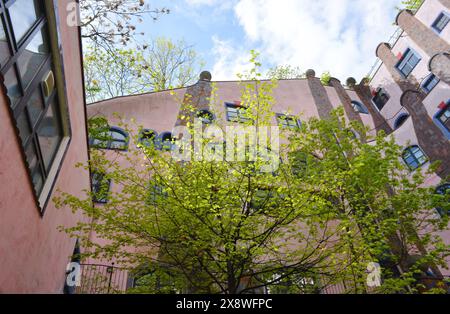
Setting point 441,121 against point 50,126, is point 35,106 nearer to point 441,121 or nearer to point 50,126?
point 50,126

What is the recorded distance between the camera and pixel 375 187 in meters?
9.43

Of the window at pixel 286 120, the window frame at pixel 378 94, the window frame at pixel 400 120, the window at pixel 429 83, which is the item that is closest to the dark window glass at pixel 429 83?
the window at pixel 429 83

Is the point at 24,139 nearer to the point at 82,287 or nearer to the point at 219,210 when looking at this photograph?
the point at 219,210

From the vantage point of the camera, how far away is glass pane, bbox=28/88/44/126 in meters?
5.20

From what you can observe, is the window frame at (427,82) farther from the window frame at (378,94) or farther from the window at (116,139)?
the window at (116,139)

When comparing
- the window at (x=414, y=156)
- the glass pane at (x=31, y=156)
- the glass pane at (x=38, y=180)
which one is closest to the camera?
the glass pane at (x=31, y=156)

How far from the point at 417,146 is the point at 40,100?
54.4 feet

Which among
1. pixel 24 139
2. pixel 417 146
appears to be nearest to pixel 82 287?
pixel 24 139

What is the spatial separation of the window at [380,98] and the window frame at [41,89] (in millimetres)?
19173

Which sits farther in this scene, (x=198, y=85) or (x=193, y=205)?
(x=198, y=85)

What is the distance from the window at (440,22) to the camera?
52.2 feet

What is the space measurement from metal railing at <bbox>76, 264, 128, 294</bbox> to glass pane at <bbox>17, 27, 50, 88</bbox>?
17.0ft

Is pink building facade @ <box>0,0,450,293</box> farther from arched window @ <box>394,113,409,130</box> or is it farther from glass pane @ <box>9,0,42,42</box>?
arched window @ <box>394,113,409,130</box>

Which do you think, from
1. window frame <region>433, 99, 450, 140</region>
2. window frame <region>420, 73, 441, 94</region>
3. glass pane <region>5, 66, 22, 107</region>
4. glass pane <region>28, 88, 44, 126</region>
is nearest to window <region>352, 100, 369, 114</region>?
window frame <region>420, 73, 441, 94</region>
